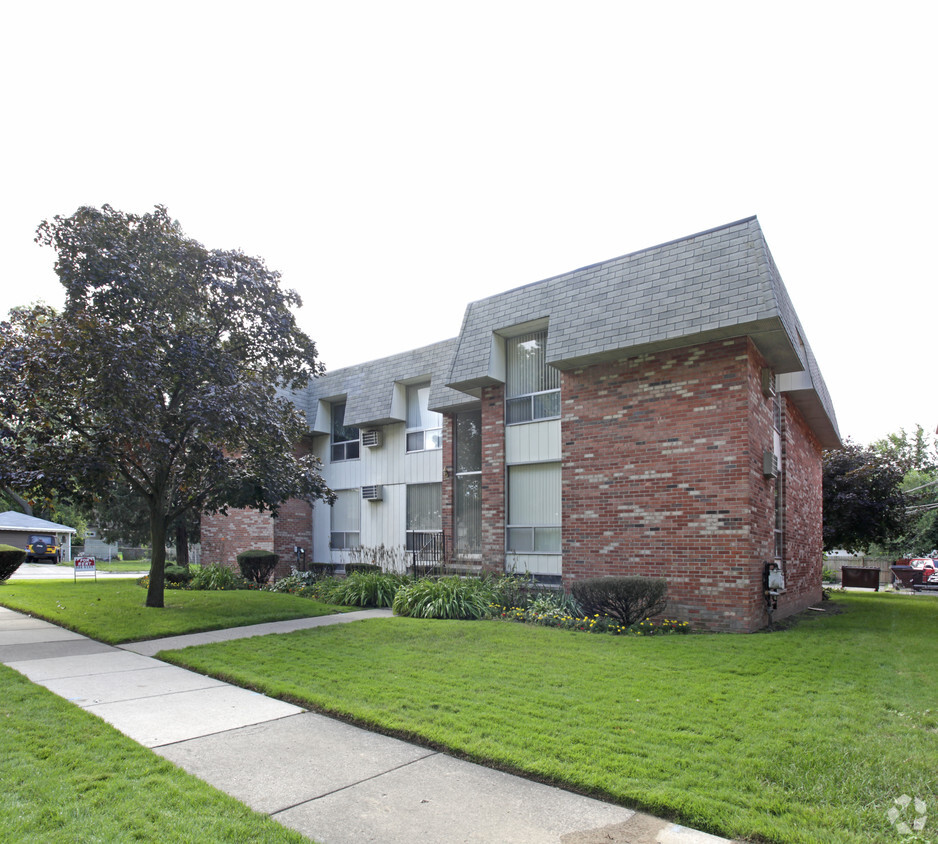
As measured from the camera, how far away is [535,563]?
1220 centimetres

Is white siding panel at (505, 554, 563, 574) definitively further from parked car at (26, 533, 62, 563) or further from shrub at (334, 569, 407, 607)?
parked car at (26, 533, 62, 563)

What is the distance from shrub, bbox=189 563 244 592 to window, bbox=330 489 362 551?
9.08ft

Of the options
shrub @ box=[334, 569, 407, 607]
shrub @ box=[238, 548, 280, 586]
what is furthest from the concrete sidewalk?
shrub @ box=[238, 548, 280, 586]

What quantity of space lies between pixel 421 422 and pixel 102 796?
507 inches

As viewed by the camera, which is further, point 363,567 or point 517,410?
point 363,567

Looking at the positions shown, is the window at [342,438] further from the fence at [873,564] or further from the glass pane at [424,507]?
the fence at [873,564]

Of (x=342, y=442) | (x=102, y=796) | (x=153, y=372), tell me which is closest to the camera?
(x=102, y=796)

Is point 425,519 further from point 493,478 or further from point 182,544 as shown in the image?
point 182,544

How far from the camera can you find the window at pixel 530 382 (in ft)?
40.8

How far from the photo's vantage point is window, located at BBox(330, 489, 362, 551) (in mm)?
17891

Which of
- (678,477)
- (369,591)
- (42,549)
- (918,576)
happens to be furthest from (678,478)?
(42,549)

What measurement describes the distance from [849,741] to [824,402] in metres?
11.9

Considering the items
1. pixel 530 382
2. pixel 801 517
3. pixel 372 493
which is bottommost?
pixel 801 517

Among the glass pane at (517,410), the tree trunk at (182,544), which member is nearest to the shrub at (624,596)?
the glass pane at (517,410)
